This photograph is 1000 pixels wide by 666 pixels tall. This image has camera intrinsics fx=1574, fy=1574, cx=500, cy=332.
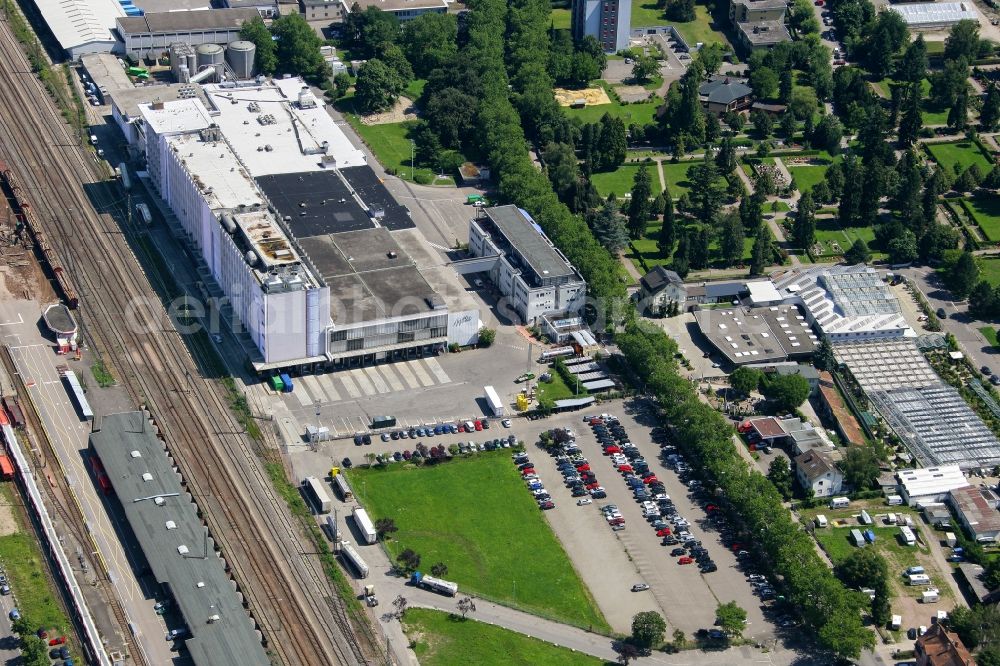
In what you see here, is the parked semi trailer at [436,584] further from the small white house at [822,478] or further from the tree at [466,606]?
the small white house at [822,478]

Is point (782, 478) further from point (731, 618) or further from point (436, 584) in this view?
point (436, 584)

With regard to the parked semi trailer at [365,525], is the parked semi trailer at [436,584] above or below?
below

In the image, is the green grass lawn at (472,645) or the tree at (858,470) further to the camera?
the tree at (858,470)

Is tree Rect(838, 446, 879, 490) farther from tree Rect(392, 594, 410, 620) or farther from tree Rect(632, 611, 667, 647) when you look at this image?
tree Rect(392, 594, 410, 620)

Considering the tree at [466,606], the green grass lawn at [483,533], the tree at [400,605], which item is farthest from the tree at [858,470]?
the tree at [400,605]

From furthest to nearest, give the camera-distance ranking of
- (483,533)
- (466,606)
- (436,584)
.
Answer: (483,533) < (436,584) < (466,606)

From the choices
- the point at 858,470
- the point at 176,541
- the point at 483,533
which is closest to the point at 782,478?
the point at 858,470
